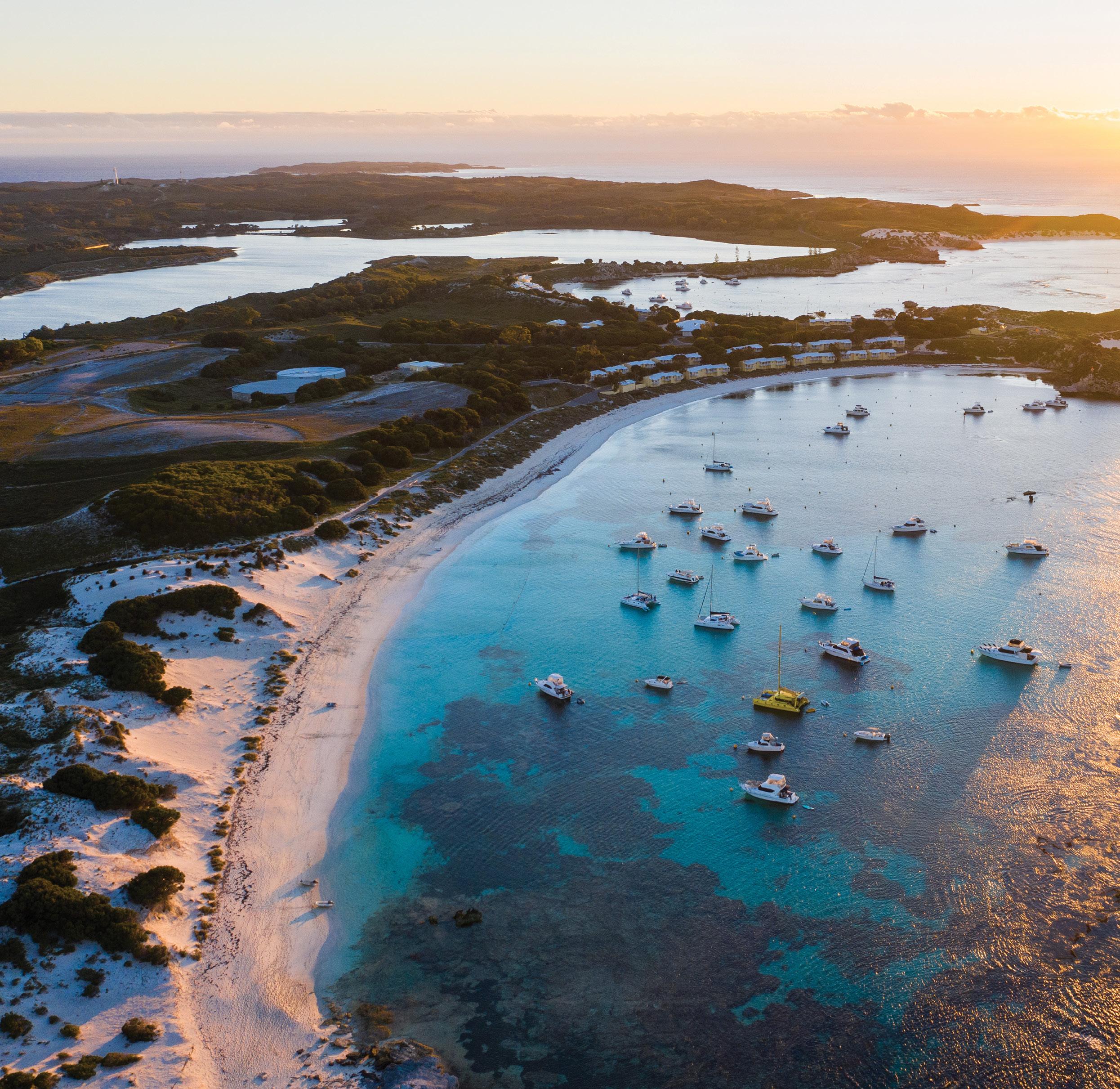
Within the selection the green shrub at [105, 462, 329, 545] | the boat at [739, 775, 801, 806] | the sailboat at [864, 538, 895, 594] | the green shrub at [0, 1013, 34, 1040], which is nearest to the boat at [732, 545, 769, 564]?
the sailboat at [864, 538, 895, 594]

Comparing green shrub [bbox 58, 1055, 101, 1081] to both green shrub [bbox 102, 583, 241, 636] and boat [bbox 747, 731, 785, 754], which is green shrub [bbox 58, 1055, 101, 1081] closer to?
green shrub [bbox 102, 583, 241, 636]

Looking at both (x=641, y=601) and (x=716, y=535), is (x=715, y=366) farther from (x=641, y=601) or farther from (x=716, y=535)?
(x=641, y=601)

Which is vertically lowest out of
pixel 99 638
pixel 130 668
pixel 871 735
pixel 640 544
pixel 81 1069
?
pixel 81 1069

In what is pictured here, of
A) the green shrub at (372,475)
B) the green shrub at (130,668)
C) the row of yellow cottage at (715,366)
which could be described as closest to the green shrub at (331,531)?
the green shrub at (372,475)

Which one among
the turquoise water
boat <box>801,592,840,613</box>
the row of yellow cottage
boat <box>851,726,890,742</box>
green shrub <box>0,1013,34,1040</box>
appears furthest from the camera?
the row of yellow cottage

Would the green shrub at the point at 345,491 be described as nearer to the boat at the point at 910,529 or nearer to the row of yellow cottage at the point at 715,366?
the boat at the point at 910,529

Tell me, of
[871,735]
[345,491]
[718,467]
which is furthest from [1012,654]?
[345,491]

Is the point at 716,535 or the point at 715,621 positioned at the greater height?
the point at 716,535
